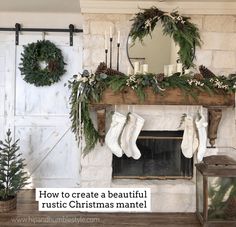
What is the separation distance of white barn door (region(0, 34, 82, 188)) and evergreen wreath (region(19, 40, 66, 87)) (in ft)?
0.38

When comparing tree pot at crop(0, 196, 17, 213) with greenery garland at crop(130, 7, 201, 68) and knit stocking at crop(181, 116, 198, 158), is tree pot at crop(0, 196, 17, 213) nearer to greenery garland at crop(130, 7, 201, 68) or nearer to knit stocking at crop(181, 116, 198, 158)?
Answer: knit stocking at crop(181, 116, 198, 158)

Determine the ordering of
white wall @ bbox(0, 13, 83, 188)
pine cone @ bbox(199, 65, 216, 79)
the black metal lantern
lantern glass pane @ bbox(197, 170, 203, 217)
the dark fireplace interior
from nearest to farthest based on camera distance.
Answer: the black metal lantern → lantern glass pane @ bbox(197, 170, 203, 217) → pine cone @ bbox(199, 65, 216, 79) → the dark fireplace interior → white wall @ bbox(0, 13, 83, 188)

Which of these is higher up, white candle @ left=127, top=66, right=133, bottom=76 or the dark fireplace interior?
white candle @ left=127, top=66, right=133, bottom=76

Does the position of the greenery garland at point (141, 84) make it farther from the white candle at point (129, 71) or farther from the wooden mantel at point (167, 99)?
the white candle at point (129, 71)

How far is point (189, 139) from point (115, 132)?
0.71 m

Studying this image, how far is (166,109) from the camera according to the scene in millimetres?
2850

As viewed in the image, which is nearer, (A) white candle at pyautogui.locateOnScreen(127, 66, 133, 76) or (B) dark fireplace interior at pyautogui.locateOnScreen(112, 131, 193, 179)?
(A) white candle at pyautogui.locateOnScreen(127, 66, 133, 76)

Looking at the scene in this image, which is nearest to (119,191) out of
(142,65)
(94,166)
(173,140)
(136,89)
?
(94,166)

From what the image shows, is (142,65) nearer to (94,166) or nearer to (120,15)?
(120,15)

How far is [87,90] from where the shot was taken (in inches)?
100

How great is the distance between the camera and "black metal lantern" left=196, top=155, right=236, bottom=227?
2.41 m

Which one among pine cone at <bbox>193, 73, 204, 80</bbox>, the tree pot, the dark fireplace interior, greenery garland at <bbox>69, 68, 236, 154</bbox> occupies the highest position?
pine cone at <bbox>193, 73, 204, 80</bbox>

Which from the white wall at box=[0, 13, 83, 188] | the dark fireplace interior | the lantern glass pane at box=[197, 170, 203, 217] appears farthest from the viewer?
the white wall at box=[0, 13, 83, 188]

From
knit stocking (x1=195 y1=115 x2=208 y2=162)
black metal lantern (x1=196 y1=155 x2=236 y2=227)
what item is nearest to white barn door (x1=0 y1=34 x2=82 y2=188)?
knit stocking (x1=195 y1=115 x2=208 y2=162)
